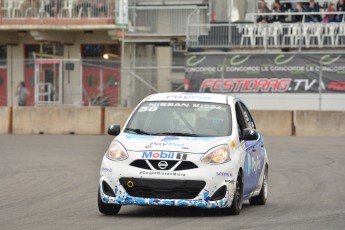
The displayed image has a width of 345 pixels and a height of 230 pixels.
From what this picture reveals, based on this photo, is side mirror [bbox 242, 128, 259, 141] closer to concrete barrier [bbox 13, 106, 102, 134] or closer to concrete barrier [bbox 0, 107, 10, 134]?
concrete barrier [bbox 13, 106, 102, 134]

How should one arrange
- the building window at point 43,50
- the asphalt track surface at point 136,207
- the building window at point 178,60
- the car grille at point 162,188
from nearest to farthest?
the asphalt track surface at point 136,207 → the car grille at point 162,188 → the building window at point 178,60 → the building window at point 43,50

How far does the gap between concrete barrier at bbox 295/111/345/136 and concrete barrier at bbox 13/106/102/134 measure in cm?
662

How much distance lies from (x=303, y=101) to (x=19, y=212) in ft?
75.4

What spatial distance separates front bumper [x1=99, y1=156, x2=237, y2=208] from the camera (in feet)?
36.2

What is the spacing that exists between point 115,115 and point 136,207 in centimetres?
2049

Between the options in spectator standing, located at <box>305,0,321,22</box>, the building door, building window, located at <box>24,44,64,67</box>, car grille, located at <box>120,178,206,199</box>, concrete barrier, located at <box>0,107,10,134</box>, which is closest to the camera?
car grille, located at <box>120,178,206,199</box>

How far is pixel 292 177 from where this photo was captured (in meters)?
18.2

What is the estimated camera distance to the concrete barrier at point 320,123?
31.3 m

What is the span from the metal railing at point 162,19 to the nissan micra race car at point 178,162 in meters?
27.1

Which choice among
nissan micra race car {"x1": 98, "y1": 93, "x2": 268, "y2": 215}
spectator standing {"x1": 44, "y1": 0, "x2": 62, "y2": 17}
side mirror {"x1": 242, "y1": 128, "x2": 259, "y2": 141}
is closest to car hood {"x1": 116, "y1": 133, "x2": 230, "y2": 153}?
nissan micra race car {"x1": 98, "y1": 93, "x2": 268, "y2": 215}

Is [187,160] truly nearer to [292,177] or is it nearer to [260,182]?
[260,182]

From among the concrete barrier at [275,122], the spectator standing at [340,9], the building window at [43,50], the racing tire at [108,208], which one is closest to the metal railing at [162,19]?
the building window at [43,50]

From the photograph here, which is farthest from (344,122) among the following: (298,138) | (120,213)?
(120,213)

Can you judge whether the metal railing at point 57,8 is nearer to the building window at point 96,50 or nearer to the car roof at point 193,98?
the building window at point 96,50
